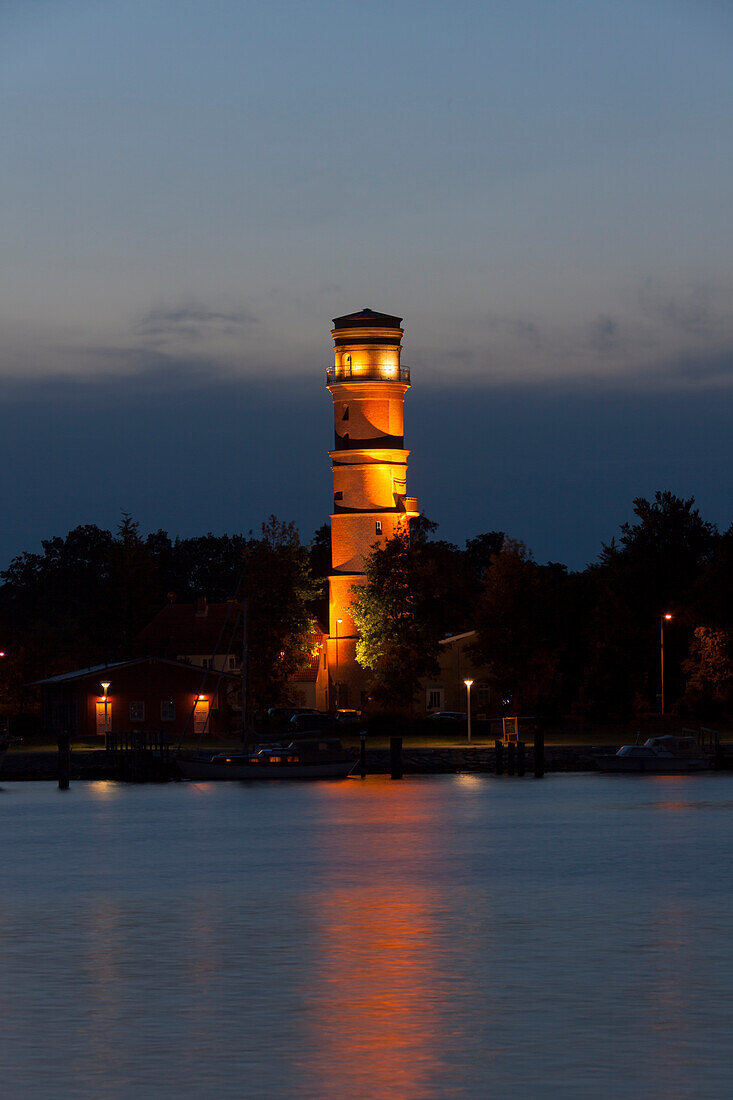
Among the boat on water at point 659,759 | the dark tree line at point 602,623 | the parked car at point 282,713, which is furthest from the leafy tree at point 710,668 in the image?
the parked car at point 282,713

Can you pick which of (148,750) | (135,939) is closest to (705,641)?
(148,750)

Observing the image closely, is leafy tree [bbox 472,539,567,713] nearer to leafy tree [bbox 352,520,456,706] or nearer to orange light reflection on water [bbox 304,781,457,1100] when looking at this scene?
leafy tree [bbox 352,520,456,706]

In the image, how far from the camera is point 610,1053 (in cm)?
2302

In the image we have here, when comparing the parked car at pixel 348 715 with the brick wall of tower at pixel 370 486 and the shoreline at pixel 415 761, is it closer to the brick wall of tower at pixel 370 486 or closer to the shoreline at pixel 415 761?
the brick wall of tower at pixel 370 486

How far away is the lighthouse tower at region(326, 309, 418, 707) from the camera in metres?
137

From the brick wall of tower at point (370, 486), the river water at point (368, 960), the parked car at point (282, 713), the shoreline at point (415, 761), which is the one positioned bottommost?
the river water at point (368, 960)

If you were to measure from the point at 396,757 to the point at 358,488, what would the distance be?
4921 centimetres

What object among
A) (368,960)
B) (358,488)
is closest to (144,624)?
(358,488)

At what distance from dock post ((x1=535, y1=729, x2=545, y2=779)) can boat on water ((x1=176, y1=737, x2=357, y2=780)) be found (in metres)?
10.2

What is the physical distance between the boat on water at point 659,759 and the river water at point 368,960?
28.7 metres

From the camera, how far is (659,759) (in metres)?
97.8

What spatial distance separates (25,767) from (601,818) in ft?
148

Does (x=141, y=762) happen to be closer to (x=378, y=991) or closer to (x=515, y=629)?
(x=515, y=629)

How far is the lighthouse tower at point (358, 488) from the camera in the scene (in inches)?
5379
